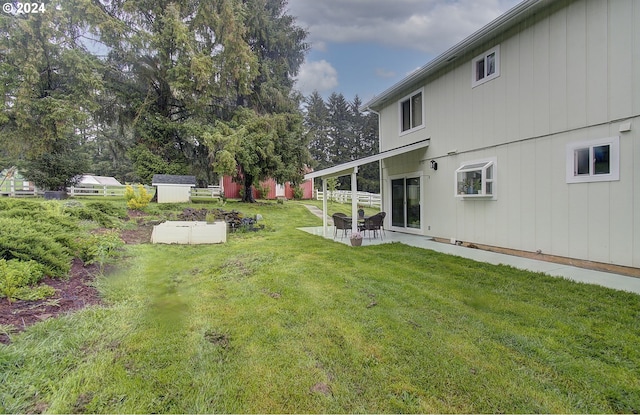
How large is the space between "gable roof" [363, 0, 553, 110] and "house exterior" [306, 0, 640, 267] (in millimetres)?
31

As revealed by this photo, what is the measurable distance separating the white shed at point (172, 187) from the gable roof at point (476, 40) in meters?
11.9

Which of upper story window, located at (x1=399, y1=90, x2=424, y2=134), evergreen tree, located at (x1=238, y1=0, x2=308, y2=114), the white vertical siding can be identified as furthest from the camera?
evergreen tree, located at (x1=238, y1=0, x2=308, y2=114)

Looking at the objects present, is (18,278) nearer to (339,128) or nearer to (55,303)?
(55,303)

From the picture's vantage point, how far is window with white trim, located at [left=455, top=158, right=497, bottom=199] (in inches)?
276

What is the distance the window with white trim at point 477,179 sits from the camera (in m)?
7.02

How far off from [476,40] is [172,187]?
15.3m

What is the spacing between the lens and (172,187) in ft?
53.8

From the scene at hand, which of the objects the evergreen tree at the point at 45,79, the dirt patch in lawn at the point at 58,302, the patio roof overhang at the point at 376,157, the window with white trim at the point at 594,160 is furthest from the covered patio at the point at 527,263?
the evergreen tree at the point at 45,79

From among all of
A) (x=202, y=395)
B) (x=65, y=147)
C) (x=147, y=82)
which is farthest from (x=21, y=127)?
(x=202, y=395)

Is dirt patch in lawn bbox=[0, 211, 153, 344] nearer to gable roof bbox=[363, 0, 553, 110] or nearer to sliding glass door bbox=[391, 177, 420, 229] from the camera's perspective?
sliding glass door bbox=[391, 177, 420, 229]

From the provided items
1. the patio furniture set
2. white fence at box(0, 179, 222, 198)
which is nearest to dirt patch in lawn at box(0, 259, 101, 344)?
the patio furniture set

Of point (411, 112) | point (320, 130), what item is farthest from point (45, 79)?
point (320, 130)

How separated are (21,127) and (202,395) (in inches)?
733

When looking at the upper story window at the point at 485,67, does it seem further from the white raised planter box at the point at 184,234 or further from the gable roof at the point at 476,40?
the white raised planter box at the point at 184,234
